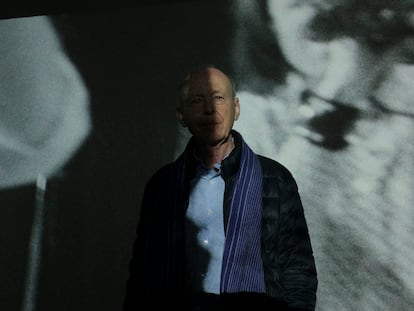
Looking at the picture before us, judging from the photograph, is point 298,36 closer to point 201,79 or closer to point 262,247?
point 201,79

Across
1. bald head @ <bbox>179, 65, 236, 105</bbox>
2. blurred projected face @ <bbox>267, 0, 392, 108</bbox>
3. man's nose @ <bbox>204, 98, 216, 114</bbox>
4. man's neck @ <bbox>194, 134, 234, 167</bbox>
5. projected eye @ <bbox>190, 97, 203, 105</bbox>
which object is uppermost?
blurred projected face @ <bbox>267, 0, 392, 108</bbox>

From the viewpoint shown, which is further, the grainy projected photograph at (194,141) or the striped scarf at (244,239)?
the grainy projected photograph at (194,141)

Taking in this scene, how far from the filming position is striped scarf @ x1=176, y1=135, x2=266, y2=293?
4.89 feet

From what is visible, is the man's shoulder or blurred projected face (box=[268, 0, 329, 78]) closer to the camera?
the man's shoulder

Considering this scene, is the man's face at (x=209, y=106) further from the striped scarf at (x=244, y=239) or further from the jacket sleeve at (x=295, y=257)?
the jacket sleeve at (x=295, y=257)

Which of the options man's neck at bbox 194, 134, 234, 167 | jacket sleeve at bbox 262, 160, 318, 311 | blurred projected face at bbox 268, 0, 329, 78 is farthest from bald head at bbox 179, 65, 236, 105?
blurred projected face at bbox 268, 0, 329, 78

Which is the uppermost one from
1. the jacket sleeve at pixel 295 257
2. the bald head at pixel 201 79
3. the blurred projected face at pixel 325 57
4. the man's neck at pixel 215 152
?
the blurred projected face at pixel 325 57

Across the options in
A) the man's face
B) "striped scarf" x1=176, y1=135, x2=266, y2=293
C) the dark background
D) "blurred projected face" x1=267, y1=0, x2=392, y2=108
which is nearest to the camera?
"striped scarf" x1=176, y1=135, x2=266, y2=293

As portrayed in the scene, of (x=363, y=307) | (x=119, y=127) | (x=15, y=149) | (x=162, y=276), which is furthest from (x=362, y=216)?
(x=15, y=149)

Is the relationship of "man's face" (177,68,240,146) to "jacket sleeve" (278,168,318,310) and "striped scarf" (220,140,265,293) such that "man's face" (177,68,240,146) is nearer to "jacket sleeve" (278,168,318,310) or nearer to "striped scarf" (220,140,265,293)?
"striped scarf" (220,140,265,293)

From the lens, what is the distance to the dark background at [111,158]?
2162 millimetres

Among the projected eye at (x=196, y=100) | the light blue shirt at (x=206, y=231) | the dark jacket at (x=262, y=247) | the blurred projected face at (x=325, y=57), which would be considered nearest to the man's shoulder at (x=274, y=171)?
the dark jacket at (x=262, y=247)

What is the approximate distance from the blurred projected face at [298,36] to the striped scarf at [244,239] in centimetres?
61

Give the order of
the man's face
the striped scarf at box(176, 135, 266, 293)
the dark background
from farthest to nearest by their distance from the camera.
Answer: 1. the dark background
2. the man's face
3. the striped scarf at box(176, 135, 266, 293)
